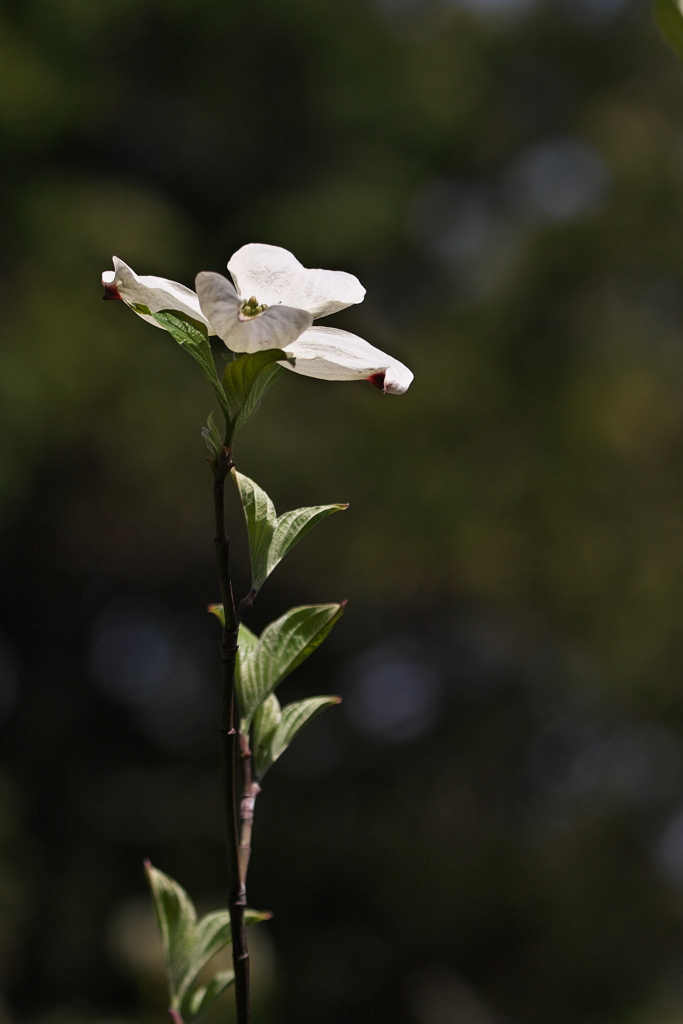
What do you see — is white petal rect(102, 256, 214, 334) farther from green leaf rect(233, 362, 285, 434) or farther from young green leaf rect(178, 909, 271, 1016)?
young green leaf rect(178, 909, 271, 1016)

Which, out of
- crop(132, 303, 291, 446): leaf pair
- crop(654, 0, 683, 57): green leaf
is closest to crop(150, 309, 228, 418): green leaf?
crop(132, 303, 291, 446): leaf pair

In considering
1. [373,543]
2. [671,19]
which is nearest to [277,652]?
[671,19]

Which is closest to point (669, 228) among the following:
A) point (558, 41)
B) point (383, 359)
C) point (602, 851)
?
point (558, 41)

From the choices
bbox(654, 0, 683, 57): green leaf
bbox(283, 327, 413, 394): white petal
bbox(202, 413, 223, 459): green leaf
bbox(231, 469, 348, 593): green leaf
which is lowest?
bbox(231, 469, 348, 593): green leaf

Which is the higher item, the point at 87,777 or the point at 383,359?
the point at 383,359

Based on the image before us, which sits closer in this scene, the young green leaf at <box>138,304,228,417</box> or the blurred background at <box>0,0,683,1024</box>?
the young green leaf at <box>138,304,228,417</box>

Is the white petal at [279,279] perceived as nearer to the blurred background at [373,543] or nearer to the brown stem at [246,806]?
the brown stem at [246,806]

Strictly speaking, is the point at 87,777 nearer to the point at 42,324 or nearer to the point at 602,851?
the point at 42,324

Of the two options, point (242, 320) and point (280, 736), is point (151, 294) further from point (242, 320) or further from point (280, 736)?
point (280, 736)
